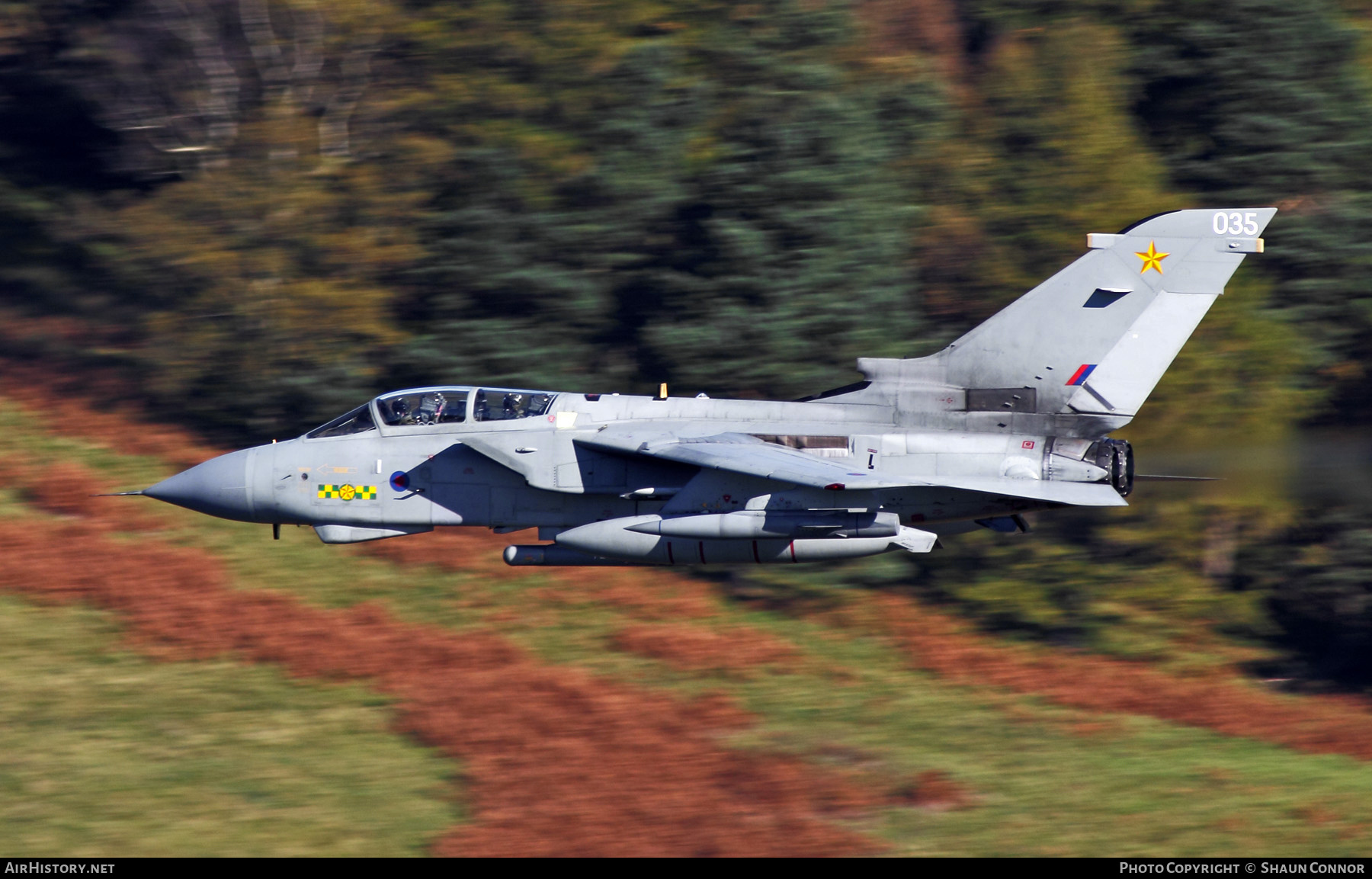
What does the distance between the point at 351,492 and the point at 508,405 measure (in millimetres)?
2014

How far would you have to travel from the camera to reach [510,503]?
1549 centimetres

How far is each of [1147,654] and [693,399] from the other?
13905 mm

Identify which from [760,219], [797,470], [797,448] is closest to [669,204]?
[760,219]

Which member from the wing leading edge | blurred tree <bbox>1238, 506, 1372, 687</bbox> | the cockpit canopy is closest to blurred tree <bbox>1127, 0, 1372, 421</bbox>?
blurred tree <bbox>1238, 506, 1372, 687</bbox>

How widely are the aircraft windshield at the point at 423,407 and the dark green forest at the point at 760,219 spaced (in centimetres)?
974

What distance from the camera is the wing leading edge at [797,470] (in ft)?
45.0

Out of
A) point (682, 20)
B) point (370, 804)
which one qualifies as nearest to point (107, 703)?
point (370, 804)

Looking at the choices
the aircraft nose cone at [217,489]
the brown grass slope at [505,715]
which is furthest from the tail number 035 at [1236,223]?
the aircraft nose cone at [217,489]

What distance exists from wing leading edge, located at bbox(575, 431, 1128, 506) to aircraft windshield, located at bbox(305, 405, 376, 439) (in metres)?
→ 2.44

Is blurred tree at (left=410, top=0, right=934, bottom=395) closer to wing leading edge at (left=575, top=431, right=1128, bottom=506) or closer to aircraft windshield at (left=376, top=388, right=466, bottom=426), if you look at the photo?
aircraft windshield at (left=376, top=388, right=466, bottom=426)

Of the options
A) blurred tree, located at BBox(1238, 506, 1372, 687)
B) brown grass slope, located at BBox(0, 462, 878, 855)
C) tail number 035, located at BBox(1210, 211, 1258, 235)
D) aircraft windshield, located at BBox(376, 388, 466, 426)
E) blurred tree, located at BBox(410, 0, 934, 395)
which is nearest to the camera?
tail number 035, located at BBox(1210, 211, 1258, 235)

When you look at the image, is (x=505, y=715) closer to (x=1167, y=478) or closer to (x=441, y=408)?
(x=441, y=408)

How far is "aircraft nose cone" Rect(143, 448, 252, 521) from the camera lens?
15.6 meters

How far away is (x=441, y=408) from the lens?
50.9 ft
